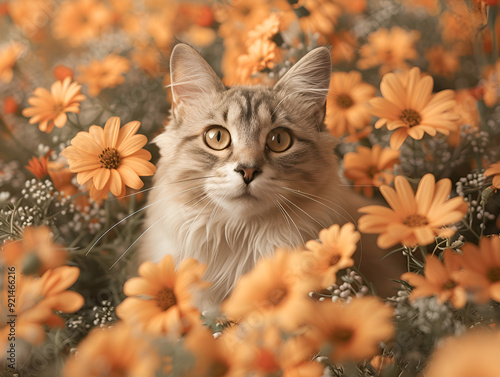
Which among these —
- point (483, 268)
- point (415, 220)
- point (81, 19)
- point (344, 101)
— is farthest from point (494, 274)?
point (81, 19)

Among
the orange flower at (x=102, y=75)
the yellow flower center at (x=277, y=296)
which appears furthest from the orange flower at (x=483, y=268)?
the orange flower at (x=102, y=75)

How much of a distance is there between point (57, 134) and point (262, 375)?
1.02m

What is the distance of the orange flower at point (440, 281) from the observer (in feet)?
2.00

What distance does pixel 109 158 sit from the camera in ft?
2.79

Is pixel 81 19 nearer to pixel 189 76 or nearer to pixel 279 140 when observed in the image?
pixel 189 76

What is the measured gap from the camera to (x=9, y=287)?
2.32ft

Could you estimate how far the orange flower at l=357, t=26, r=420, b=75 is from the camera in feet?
4.97

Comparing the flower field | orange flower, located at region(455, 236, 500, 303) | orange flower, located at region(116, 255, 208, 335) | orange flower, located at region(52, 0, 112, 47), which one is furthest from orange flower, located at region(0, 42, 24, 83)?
orange flower, located at region(455, 236, 500, 303)

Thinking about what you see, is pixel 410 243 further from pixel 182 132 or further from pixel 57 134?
pixel 57 134

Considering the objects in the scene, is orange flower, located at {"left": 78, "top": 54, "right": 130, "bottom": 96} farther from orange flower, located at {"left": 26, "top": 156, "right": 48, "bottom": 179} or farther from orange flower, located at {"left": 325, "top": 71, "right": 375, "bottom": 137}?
orange flower, located at {"left": 325, "top": 71, "right": 375, "bottom": 137}

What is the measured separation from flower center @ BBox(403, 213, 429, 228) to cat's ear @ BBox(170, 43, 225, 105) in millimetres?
623

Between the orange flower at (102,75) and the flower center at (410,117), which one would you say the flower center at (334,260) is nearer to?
the flower center at (410,117)

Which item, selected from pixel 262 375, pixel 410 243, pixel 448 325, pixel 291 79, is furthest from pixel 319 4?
pixel 262 375

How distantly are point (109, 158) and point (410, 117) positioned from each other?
24.8 inches
